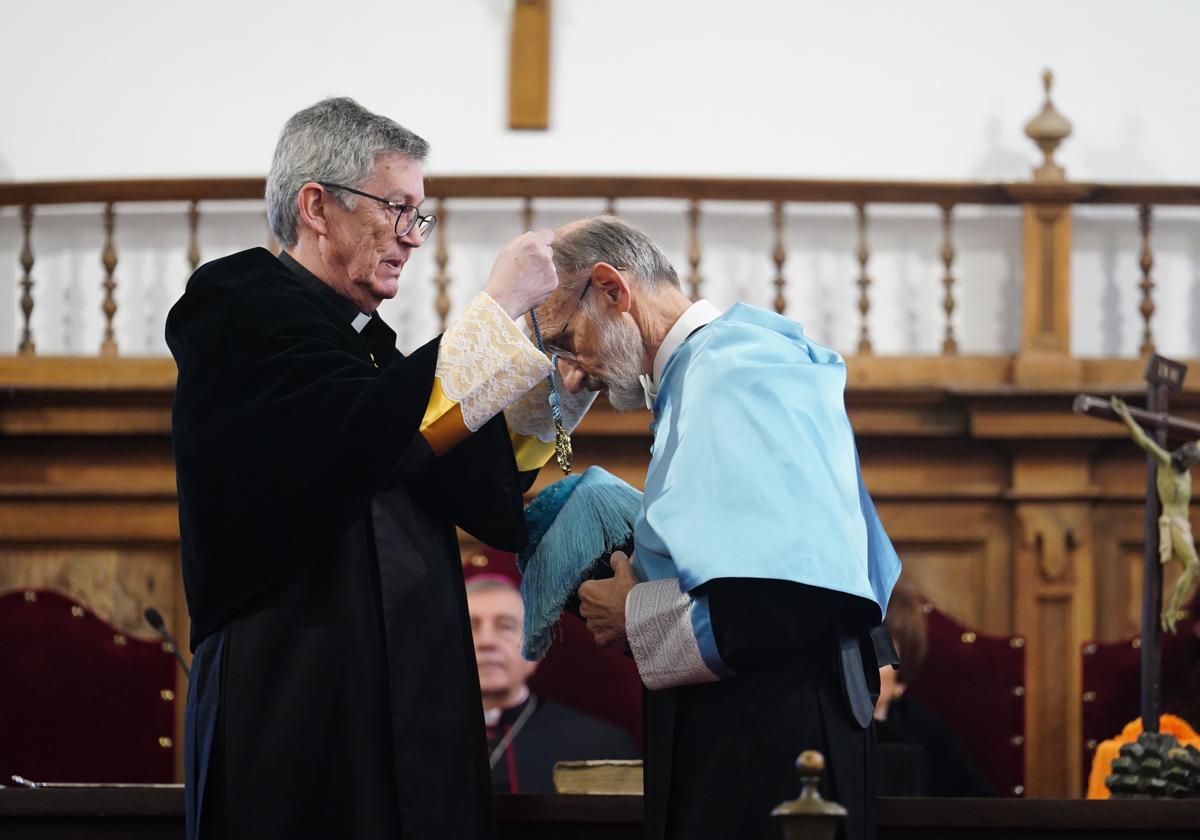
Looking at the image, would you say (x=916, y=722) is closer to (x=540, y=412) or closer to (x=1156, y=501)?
(x=1156, y=501)

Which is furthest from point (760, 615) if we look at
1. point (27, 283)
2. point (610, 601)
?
point (27, 283)

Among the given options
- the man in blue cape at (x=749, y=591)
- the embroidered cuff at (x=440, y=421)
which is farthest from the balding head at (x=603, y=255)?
the embroidered cuff at (x=440, y=421)

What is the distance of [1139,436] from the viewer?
4219 mm

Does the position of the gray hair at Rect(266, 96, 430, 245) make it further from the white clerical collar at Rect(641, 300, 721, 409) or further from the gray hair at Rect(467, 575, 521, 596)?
the gray hair at Rect(467, 575, 521, 596)

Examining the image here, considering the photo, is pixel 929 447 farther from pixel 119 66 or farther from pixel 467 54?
pixel 119 66

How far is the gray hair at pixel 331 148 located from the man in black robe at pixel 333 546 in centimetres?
19

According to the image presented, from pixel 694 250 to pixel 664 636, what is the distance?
4.05 m

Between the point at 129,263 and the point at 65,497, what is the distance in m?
1.35

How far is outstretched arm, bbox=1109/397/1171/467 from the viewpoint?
4102 mm

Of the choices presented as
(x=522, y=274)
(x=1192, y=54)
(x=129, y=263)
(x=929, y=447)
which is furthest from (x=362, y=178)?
(x=1192, y=54)

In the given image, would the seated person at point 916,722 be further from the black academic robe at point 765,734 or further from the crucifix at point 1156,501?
the black academic robe at point 765,734

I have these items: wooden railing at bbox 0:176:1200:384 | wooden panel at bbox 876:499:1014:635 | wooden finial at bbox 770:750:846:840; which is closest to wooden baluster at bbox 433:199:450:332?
wooden railing at bbox 0:176:1200:384

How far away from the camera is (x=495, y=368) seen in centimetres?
243

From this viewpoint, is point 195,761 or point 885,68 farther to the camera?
point 885,68
